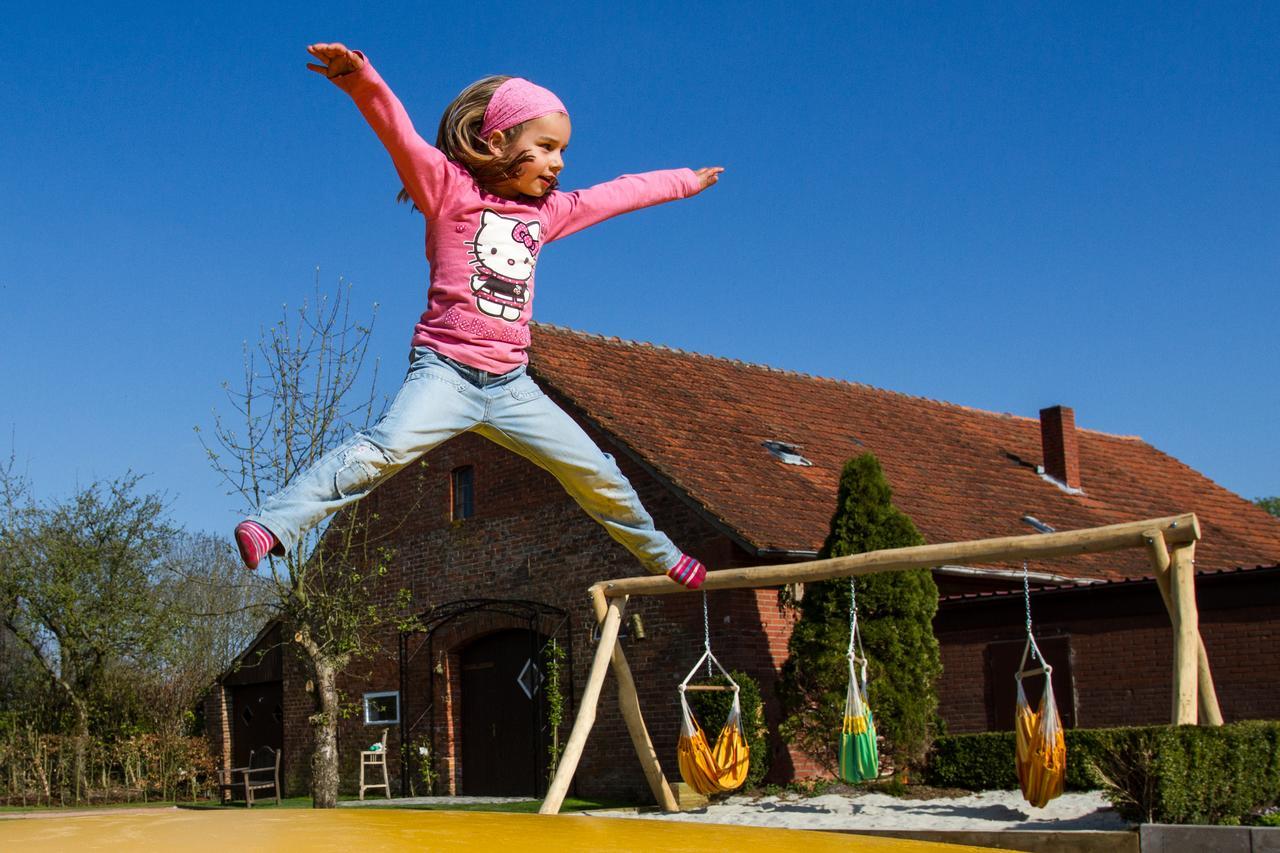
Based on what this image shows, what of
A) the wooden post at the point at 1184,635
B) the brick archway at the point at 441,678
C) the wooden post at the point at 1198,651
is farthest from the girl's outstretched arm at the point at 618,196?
the brick archway at the point at 441,678

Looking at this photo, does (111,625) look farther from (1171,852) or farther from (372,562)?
(1171,852)

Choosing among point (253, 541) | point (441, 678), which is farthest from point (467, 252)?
point (441, 678)

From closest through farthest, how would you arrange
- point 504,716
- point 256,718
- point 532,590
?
point 532,590 → point 504,716 → point 256,718

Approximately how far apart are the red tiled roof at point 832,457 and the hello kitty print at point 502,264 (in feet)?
36.6

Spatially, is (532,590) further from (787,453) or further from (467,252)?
(467,252)

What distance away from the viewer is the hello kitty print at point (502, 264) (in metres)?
4.89

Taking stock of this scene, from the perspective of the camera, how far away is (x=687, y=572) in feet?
19.9

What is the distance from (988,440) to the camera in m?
26.1

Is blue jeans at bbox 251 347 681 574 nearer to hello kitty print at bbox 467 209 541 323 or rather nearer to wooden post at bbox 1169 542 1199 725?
hello kitty print at bbox 467 209 541 323

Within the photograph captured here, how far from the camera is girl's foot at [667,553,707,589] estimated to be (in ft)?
19.7

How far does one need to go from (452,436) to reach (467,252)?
73 cm

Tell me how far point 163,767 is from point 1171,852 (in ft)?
62.8

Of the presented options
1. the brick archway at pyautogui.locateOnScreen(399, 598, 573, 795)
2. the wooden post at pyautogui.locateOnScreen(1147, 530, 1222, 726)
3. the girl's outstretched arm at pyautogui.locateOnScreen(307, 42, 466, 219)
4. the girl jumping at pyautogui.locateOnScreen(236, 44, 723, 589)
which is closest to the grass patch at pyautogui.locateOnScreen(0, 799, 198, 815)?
the brick archway at pyautogui.locateOnScreen(399, 598, 573, 795)

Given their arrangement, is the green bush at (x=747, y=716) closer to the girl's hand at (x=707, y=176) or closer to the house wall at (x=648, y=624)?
the house wall at (x=648, y=624)
